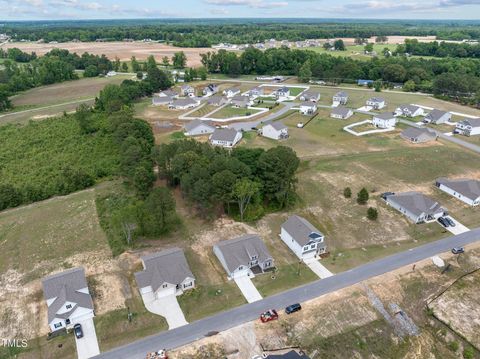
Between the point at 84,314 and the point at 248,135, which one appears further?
the point at 248,135

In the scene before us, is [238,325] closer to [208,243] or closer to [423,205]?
[208,243]

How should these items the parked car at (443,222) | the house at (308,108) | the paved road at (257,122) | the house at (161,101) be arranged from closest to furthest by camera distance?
the parked car at (443,222) < the paved road at (257,122) < the house at (308,108) < the house at (161,101)

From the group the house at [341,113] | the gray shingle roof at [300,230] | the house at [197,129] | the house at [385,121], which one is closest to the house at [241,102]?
the house at [197,129]

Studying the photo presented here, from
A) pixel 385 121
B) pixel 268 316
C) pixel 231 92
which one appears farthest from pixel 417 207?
pixel 231 92

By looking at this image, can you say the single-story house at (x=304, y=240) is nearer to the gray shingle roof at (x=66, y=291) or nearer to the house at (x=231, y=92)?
the gray shingle roof at (x=66, y=291)

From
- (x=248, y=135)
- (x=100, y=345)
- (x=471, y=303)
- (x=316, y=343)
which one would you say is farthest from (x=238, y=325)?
(x=248, y=135)

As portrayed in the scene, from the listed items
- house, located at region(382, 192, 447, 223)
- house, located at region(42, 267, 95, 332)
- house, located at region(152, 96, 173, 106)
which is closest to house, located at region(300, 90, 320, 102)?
house, located at region(152, 96, 173, 106)

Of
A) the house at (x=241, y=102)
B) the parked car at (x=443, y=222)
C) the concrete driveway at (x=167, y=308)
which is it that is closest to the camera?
the concrete driveway at (x=167, y=308)
